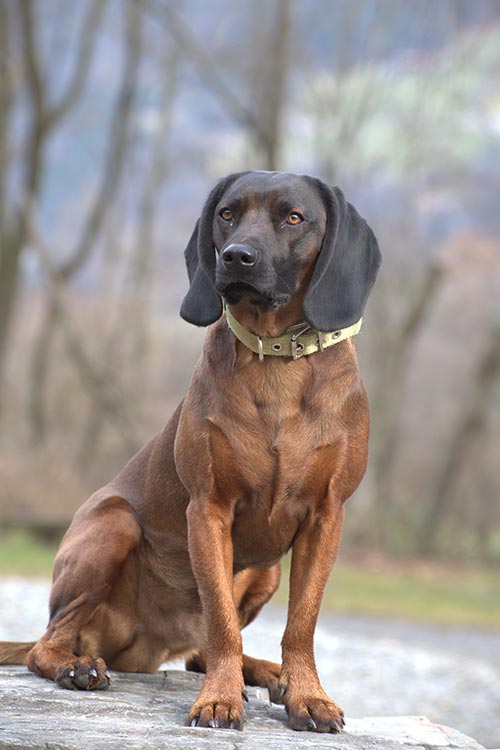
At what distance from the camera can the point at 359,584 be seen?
1830 cm

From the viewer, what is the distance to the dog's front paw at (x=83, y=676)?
4594mm

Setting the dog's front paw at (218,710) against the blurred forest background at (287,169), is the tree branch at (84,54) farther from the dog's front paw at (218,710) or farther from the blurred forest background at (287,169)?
the dog's front paw at (218,710)

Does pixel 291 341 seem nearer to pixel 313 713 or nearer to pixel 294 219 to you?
pixel 294 219

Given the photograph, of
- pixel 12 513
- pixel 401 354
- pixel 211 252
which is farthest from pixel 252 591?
pixel 401 354

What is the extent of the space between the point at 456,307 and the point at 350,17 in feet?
25.1

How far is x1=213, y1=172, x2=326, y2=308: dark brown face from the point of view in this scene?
4.17 m

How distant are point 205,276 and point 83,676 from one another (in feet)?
5.57

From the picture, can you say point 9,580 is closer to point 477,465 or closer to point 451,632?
point 451,632

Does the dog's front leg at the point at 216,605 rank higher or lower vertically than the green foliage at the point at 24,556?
lower

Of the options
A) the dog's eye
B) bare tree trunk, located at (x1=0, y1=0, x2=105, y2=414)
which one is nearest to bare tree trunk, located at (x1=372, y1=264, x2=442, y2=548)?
bare tree trunk, located at (x1=0, y1=0, x2=105, y2=414)

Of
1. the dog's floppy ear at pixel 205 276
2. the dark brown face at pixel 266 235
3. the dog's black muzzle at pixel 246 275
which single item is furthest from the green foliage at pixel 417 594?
the dog's black muzzle at pixel 246 275

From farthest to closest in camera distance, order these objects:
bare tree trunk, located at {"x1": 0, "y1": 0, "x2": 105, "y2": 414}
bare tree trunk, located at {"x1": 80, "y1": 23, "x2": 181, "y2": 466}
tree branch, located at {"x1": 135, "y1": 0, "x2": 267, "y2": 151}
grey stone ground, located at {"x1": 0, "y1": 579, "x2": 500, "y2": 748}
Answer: bare tree trunk, located at {"x1": 80, "y1": 23, "x2": 181, "y2": 466}, bare tree trunk, located at {"x1": 0, "y1": 0, "x2": 105, "y2": 414}, tree branch, located at {"x1": 135, "y1": 0, "x2": 267, "y2": 151}, grey stone ground, located at {"x1": 0, "y1": 579, "x2": 500, "y2": 748}

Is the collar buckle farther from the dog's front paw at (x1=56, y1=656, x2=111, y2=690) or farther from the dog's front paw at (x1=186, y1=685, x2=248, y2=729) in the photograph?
the dog's front paw at (x1=56, y1=656, x2=111, y2=690)

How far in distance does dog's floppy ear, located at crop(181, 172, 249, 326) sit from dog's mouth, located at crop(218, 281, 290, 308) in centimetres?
24
